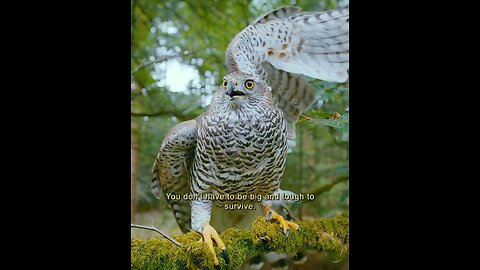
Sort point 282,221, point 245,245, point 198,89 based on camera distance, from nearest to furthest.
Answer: point 245,245 < point 282,221 < point 198,89

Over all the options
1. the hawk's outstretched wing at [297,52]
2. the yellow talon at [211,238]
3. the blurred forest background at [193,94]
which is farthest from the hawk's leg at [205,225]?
the hawk's outstretched wing at [297,52]

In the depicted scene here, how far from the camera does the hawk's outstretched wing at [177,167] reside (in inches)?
87.3

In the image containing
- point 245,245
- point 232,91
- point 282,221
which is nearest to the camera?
point 232,91

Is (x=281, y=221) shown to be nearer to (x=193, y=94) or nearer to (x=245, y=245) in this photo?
(x=245, y=245)

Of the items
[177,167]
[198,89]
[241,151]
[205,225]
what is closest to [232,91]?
[241,151]

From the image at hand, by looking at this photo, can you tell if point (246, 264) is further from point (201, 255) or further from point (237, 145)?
point (237, 145)

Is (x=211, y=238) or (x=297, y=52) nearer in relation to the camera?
(x=211, y=238)

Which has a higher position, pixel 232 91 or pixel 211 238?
pixel 232 91

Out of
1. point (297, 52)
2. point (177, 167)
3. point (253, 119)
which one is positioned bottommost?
point (177, 167)

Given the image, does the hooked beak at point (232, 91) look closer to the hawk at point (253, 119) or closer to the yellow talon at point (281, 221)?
the hawk at point (253, 119)

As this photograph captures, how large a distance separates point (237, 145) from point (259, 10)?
83 centimetres

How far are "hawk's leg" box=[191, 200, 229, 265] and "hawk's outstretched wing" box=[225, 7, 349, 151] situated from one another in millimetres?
562

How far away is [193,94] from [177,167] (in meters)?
0.40

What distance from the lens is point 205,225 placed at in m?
2.20
